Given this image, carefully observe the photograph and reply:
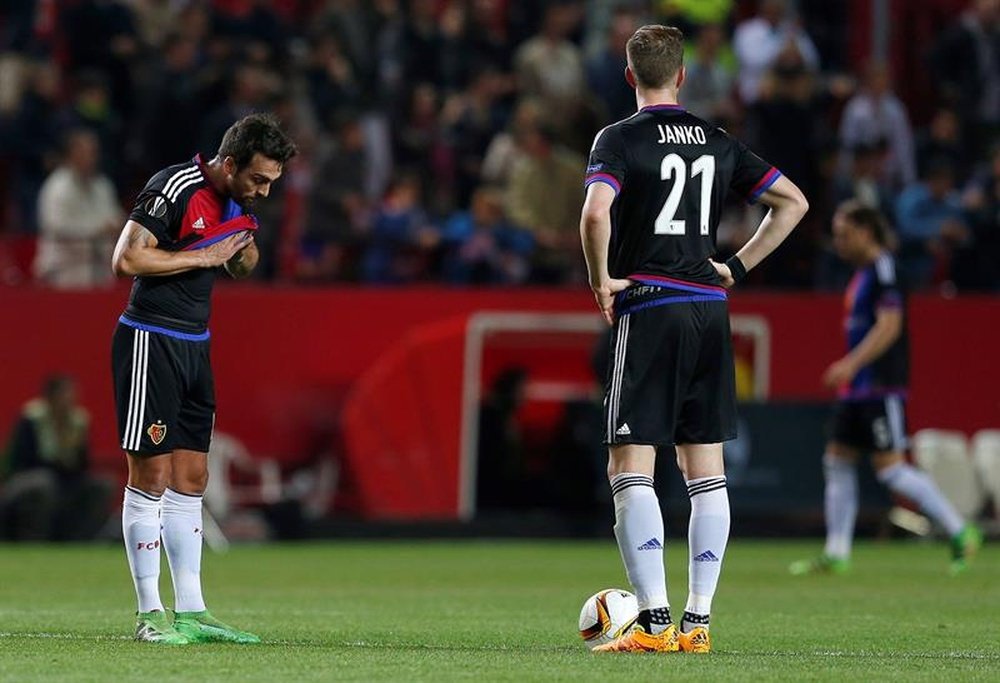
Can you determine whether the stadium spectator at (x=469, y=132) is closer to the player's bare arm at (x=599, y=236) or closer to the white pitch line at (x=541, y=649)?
the white pitch line at (x=541, y=649)

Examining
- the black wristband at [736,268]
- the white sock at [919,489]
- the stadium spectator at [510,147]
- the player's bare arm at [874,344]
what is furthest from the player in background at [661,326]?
the stadium spectator at [510,147]

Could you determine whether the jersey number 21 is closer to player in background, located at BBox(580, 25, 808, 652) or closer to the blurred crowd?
player in background, located at BBox(580, 25, 808, 652)

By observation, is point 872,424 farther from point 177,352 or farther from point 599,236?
point 177,352

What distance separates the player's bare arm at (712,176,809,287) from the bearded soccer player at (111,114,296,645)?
2.13 metres

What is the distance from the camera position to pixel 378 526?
20.5 metres

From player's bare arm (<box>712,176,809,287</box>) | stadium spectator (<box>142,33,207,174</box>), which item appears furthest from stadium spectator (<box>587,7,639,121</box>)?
player's bare arm (<box>712,176,809,287</box>)

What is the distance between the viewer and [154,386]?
923 cm

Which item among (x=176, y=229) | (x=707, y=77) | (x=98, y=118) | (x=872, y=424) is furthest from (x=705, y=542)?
(x=707, y=77)

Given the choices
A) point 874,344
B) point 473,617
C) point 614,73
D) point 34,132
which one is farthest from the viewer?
point 614,73

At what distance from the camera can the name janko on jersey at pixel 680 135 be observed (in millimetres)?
9102

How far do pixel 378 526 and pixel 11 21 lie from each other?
6741mm

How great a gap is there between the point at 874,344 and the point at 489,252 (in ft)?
20.7

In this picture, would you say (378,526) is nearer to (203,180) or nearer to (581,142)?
(581,142)

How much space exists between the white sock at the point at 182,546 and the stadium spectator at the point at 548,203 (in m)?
11.8
